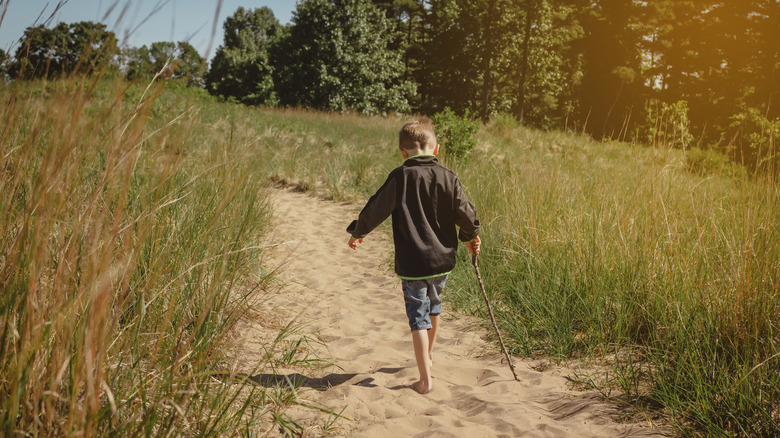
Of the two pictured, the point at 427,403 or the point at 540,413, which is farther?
the point at 427,403

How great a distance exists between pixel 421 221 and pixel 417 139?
1.53 feet

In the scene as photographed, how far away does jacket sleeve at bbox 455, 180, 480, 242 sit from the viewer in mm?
2816

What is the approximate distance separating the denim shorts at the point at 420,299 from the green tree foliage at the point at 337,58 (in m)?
23.6

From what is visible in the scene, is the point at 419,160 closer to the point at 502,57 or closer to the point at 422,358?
the point at 422,358

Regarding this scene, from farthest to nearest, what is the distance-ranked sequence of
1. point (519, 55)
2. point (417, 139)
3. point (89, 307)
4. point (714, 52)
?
point (519, 55), point (714, 52), point (417, 139), point (89, 307)

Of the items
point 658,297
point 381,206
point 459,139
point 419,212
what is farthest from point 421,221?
point 459,139

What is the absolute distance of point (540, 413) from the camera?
2402 millimetres

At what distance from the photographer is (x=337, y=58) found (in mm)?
25297

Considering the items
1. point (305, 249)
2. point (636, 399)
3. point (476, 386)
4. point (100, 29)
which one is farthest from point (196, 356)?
point (305, 249)

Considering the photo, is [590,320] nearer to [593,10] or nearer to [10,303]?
[10,303]

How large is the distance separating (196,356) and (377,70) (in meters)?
26.7

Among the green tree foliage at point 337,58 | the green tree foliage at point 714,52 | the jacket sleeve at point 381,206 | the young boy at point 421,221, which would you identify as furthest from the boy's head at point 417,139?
the green tree foliage at point 337,58

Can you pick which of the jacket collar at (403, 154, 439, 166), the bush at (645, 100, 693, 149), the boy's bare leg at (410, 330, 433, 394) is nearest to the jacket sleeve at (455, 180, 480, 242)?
the jacket collar at (403, 154, 439, 166)

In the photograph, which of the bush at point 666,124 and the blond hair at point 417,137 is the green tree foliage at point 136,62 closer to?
the blond hair at point 417,137
